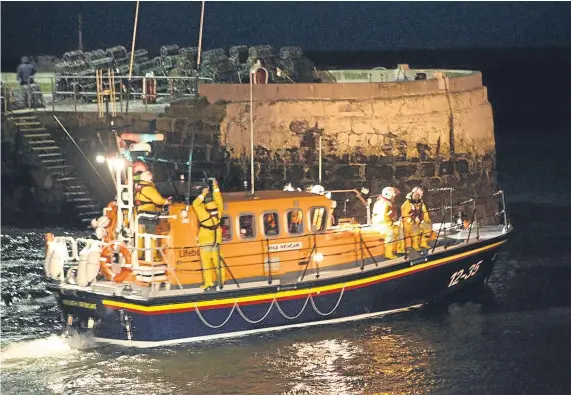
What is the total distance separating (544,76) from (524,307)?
5754cm

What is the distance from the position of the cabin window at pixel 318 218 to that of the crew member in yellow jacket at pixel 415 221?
122 centimetres

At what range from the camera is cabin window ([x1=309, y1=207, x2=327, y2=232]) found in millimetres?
20688

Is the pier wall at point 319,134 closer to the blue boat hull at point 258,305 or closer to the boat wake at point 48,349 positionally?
the blue boat hull at point 258,305

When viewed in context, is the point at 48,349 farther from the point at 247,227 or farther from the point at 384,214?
the point at 384,214

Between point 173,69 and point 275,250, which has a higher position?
point 173,69

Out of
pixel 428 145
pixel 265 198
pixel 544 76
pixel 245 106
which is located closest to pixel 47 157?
pixel 245 106

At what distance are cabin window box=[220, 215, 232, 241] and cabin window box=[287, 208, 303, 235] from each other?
2.64ft

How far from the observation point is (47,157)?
93.5 feet

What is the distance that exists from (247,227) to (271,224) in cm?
32

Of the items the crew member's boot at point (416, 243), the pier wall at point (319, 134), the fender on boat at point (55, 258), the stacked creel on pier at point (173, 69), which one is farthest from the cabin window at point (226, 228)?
the stacked creel on pier at point (173, 69)

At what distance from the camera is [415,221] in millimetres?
21734

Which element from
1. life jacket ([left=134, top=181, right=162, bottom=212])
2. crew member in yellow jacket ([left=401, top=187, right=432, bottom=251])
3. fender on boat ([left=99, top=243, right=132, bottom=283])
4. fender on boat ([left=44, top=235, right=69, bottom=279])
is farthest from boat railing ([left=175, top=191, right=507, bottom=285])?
fender on boat ([left=44, top=235, right=69, bottom=279])

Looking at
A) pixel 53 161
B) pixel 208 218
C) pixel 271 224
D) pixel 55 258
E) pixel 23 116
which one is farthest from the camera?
pixel 23 116

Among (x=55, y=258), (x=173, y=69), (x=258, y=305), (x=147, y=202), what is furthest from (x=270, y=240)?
(x=173, y=69)
